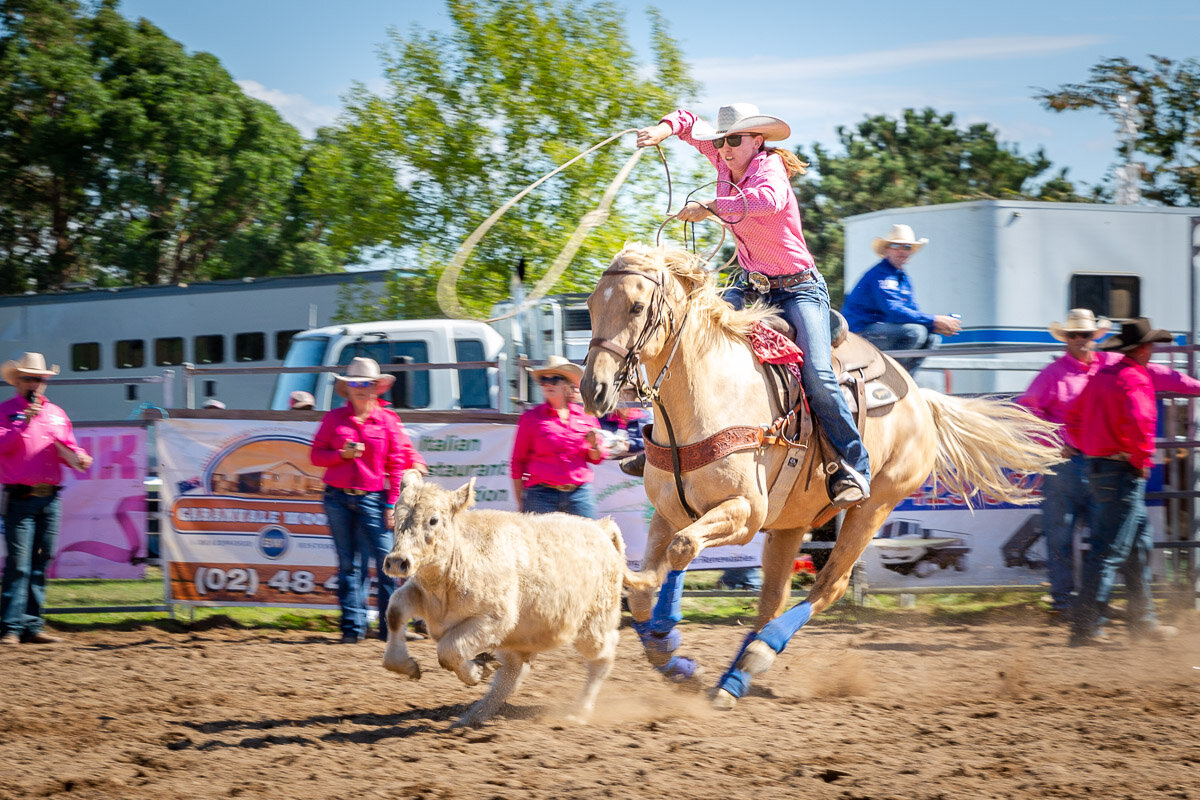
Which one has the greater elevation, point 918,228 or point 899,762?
point 918,228

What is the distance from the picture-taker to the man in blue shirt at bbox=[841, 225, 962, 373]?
798 centimetres

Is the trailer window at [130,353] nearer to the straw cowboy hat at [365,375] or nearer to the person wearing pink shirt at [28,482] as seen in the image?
the person wearing pink shirt at [28,482]

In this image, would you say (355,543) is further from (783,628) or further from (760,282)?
(760,282)

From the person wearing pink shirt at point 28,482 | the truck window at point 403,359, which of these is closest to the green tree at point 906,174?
the truck window at point 403,359

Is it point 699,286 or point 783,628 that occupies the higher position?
point 699,286

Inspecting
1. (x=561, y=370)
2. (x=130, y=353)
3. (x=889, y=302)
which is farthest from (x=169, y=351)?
→ (x=889, y=302)

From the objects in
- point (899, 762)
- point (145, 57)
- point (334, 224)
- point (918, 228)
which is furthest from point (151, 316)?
point (899, 762)

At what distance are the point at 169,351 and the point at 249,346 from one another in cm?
212

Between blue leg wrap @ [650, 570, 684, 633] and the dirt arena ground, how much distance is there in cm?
47

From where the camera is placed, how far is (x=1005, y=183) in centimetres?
3509

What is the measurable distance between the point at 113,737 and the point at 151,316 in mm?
19195

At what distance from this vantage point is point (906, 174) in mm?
35000

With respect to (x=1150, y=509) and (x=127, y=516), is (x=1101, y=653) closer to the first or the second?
(x=1150, y=509)

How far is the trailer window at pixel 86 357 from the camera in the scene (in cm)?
2372
